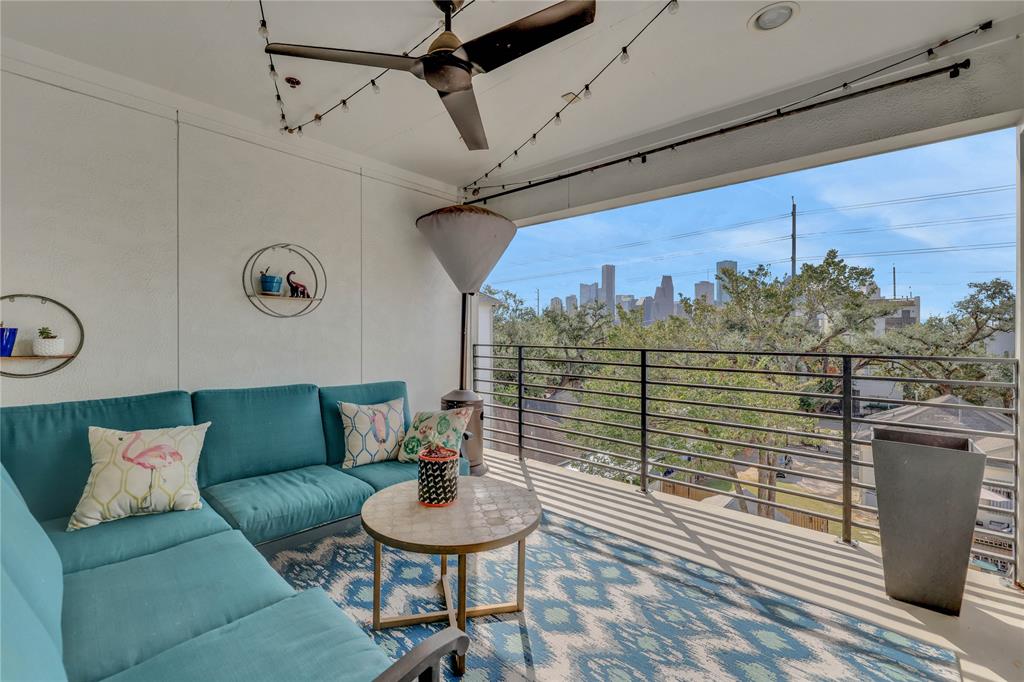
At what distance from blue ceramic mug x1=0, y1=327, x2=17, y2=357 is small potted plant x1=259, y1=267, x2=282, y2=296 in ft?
3.66

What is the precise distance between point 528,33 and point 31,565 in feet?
6.91

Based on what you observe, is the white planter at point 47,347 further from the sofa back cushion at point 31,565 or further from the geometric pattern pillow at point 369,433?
the geometric pattern pillow at point 369,433

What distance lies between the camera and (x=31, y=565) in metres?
1.09

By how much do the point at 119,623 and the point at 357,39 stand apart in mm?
2421

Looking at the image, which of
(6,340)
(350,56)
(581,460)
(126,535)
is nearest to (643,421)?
(581,460)

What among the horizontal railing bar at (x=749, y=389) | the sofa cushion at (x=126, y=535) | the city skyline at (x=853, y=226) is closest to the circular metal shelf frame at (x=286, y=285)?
the sofa cushion at (x=126, y=535)

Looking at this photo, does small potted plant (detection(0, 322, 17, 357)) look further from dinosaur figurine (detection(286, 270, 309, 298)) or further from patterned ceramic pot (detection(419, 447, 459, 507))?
patterned ceramic pot (detection(419, 447, 459, 507))

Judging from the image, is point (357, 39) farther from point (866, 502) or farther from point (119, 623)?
point (866, 502)

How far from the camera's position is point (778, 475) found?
11.3 ft

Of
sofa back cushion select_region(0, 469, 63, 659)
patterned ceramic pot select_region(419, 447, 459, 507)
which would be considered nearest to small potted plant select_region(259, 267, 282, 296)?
sofa back cushion select_region(0, 469, 63, 659)

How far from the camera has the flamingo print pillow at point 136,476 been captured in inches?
70.9

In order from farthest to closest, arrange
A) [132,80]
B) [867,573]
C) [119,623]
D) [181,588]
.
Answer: [132,80], [867,573], [181,588], [119,623]

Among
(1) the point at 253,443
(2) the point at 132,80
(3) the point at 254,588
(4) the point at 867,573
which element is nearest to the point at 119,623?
(3) the point at 254,588

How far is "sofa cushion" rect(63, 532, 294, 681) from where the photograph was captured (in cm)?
112
